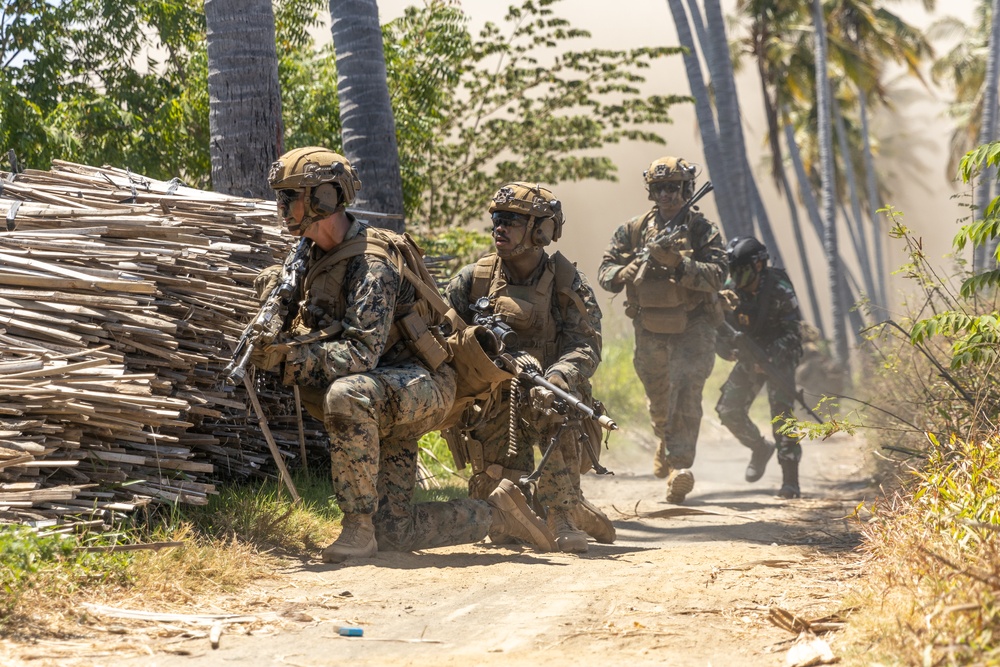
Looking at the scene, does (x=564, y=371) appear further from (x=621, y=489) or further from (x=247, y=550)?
(x=621, y=489)

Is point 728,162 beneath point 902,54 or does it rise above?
beneath

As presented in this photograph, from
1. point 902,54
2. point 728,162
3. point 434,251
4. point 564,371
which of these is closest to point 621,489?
point 434,251

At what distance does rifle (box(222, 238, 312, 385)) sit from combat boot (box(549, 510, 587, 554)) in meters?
1.90

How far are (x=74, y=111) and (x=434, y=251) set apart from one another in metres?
3.48

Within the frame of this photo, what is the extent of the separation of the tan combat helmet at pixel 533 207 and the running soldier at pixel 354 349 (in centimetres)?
77

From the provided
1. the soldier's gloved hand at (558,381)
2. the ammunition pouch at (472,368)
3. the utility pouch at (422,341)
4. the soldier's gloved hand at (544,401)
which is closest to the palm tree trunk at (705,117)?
the soldier's gloved hand at (558,381)

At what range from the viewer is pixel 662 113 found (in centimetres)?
1353

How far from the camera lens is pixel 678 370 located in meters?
9.06

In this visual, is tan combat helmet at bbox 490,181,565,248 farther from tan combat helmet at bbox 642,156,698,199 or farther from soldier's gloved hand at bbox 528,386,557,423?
tan combat helmet at bbox 642,156,698,199

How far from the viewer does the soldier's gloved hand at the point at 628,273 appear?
8.74 meters

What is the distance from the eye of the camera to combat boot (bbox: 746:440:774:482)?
10156 millimetres

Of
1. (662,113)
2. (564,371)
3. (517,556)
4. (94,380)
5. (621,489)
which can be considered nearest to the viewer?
(94,380)

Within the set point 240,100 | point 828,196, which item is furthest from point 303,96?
point 828,196

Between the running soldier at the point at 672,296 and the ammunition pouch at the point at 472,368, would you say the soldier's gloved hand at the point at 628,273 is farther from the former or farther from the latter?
the ammunition pouch at the point at 472,368
